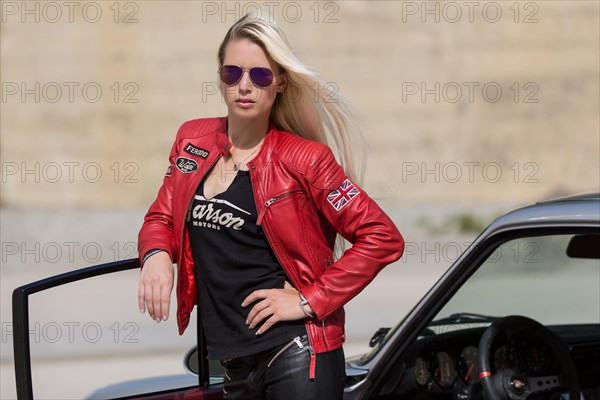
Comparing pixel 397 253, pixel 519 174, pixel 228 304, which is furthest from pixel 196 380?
pixel 519 174

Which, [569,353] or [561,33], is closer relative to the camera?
[569,353]

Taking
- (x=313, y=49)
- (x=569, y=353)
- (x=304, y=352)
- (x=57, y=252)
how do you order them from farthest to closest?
(x=313, y=49) < (x=57, y=252) < (x=569, y=353) < (x=304, y=352)

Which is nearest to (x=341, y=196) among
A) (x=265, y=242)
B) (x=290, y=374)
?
(x=265, y=242)

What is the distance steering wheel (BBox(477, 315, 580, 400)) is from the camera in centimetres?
304

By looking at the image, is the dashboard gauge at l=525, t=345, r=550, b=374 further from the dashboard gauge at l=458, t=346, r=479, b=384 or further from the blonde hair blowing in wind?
the blonde hair blowing in wind

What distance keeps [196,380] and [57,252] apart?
9.00m

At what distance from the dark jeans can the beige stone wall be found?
9.54 m

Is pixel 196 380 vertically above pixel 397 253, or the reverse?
pixel 397 253

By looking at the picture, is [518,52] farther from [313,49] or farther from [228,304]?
[228,304]

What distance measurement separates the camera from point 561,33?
43.2ft

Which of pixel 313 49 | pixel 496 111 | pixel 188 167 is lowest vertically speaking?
pixel 188 167

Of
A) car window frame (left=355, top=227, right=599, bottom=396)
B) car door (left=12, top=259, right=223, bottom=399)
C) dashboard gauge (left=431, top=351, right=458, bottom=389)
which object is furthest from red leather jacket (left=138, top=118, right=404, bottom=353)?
dashboard gauge (left=431, top=351, right=458, bottom=389)

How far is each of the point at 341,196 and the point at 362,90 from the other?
33.9 ft

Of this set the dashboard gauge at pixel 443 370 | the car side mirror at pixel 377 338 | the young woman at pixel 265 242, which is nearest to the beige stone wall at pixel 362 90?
the car side mirror at pixel 377 338
